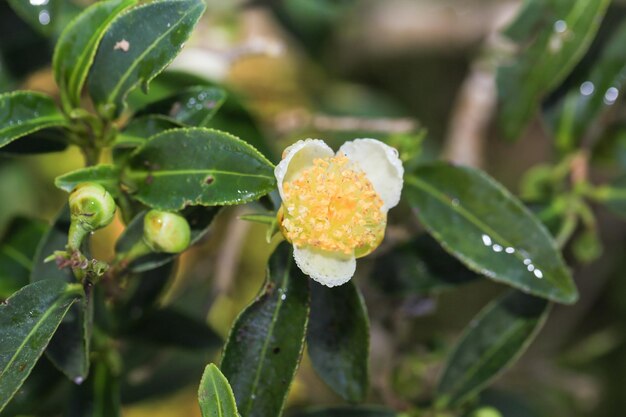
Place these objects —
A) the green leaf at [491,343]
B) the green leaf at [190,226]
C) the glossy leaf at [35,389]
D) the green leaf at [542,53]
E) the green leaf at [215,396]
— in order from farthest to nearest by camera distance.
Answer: the green leaf at [542,53]
the green leaf at [491,343]
the glossy leaf at [35,389]
the green leaf at [190,226]
the green leaf at [215,396]

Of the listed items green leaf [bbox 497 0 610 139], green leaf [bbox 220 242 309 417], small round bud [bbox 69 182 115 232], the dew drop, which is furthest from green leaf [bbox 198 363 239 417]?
green leaf [bbox 497 0 610 139]

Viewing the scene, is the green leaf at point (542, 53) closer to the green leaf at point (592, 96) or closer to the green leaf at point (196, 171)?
the green leaf at point (592, 96)

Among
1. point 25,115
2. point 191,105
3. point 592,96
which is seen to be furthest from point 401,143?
point 25,115

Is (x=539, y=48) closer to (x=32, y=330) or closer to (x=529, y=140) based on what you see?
(x=32, y=330)

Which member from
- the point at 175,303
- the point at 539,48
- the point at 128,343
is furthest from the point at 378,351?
the point at 539,48

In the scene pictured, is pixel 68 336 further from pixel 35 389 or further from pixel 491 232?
pixel 491 232

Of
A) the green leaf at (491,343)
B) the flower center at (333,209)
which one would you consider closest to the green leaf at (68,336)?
the flower center at (333,209)
